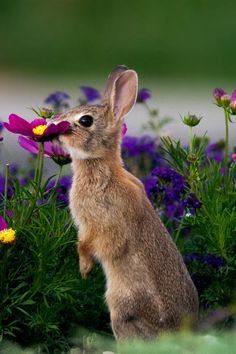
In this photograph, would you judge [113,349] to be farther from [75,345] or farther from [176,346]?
[176,346]

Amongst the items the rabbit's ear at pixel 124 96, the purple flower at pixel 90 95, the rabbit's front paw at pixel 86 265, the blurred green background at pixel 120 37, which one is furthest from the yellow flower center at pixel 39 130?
the blurred green background at pixel 120 37

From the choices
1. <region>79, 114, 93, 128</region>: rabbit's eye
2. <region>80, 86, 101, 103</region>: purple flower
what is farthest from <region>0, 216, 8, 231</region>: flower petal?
<region>80, 86, 101, 103</region>: purple flower

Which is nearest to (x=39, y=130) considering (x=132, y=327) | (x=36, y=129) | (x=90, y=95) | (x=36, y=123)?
(x=36, y=129)

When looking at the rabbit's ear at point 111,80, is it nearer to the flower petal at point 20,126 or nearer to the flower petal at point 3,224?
the flower petal at point 20,126

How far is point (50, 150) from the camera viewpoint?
5625 mm

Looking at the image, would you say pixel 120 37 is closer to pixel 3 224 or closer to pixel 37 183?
pixel 37 183

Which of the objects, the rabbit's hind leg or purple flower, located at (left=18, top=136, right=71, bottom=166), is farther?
purple flower, located at (left=18, top=136, right=71, bottom=166)

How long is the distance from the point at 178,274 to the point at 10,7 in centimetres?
1052

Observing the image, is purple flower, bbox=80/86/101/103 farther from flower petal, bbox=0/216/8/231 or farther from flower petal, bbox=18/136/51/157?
flower petal, bbox=0/216/8/231

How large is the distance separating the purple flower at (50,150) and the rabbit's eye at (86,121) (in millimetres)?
146

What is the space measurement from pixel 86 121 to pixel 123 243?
57cm

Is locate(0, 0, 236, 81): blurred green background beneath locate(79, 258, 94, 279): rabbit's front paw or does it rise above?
above

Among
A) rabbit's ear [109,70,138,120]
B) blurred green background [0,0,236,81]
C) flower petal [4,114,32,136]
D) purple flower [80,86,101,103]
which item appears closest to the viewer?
flower petal [4,114,32,136]

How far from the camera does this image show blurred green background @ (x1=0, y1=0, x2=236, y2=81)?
562 inches
